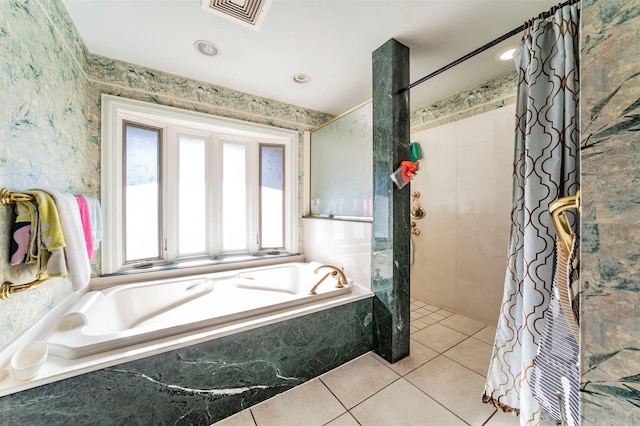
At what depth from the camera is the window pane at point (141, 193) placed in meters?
2.21

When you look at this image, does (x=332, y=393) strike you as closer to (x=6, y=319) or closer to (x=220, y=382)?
(x=220, y=382)

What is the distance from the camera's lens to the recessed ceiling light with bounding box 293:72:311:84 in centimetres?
219

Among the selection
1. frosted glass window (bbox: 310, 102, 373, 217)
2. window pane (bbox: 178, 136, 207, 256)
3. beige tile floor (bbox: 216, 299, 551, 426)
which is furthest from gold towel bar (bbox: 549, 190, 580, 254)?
window pane (bbox: 178, 136, 207, 256)

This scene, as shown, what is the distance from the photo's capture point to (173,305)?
2.04m

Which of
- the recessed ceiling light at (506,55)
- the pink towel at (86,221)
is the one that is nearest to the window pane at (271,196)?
the pink towel at (86,221)

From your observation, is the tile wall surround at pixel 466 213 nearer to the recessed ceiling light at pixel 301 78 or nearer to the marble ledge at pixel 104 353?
the recessed ceiling light at pixel 301 78

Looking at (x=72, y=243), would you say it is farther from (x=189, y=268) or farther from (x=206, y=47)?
(x=206, y=47)

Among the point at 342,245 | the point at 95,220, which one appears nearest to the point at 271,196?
the point at 342,245

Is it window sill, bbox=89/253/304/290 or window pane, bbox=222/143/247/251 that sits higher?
window pane, bbox=222/143/247/251

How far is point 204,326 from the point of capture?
132 centimetres

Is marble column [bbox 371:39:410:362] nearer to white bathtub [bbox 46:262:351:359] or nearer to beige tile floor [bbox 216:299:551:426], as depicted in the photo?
beige tile floor [bbox 216:299:551:426]

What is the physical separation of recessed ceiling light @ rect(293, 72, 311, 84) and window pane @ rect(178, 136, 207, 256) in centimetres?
126

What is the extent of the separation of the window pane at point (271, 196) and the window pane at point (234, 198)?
0.21 meters

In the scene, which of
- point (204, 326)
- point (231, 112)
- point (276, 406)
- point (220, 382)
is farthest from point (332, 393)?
point (231, 112)
